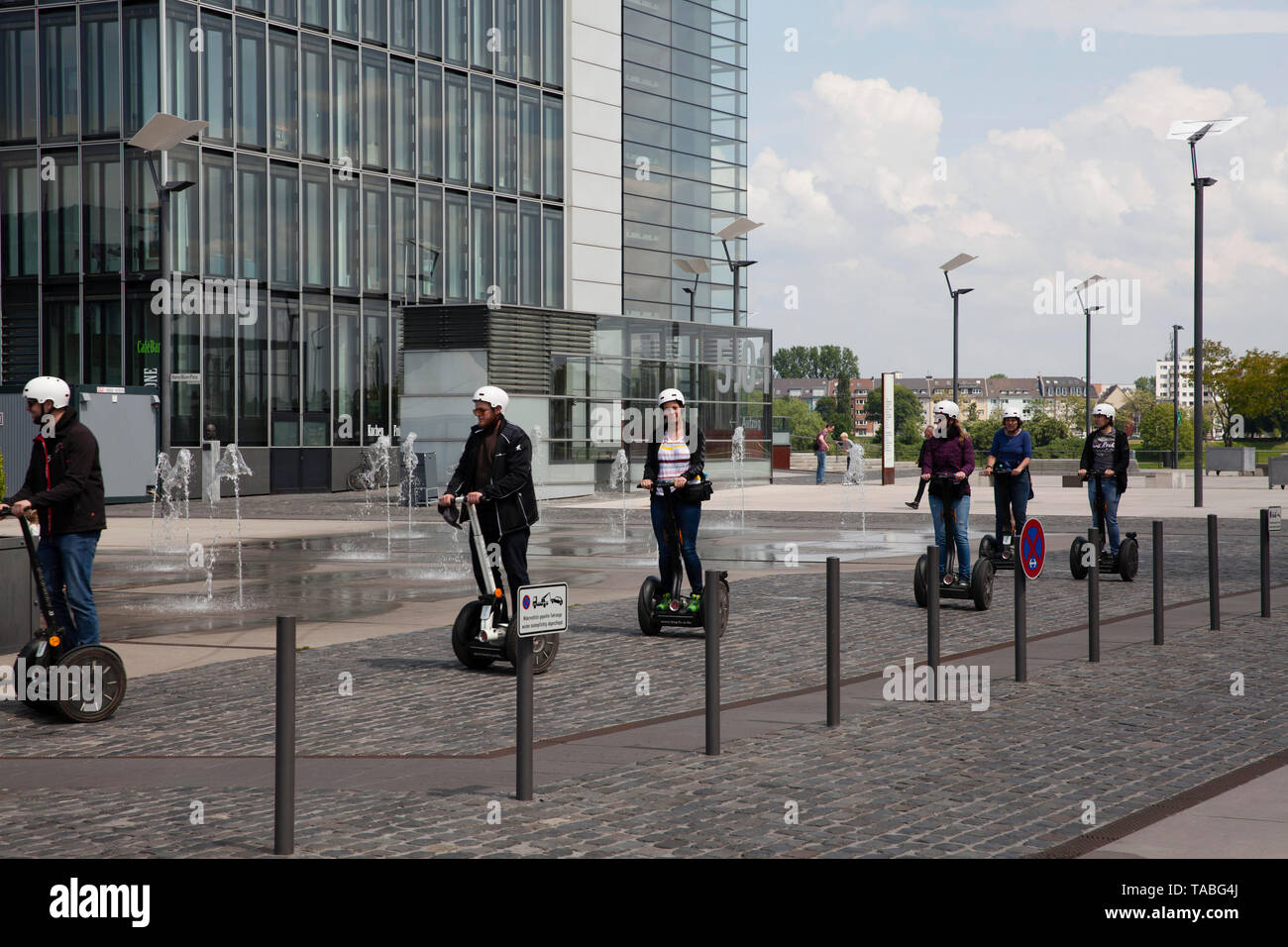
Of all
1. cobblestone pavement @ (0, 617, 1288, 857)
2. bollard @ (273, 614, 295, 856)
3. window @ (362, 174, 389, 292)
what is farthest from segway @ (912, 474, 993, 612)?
window @ (362, 174, 389, 292)

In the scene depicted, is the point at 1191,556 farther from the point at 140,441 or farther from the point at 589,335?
the point at 140,441

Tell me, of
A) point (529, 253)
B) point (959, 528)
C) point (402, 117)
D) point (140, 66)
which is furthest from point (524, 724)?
point (529, 253)

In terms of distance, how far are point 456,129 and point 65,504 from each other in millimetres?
39672

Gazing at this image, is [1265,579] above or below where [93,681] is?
above

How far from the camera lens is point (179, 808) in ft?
20.2

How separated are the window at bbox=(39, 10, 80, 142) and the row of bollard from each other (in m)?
33.5

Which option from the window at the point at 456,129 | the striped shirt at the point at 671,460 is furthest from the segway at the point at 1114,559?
the window at the point at 456,129

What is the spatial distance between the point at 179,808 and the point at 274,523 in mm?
22382

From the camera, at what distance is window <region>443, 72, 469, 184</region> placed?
45.9 meters

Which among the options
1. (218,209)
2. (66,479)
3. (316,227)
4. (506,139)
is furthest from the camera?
(506,139)

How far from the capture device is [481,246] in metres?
47.5

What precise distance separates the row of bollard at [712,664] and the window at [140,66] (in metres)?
31.4

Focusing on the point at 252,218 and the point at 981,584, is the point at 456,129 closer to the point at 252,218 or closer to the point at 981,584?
the point at 252,218

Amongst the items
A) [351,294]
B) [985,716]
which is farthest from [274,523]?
[985,716]
